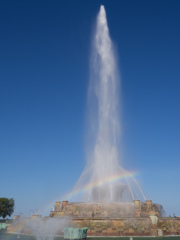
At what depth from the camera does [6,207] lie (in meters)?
74.7

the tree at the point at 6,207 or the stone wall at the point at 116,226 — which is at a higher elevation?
the tree at the point at 6,207

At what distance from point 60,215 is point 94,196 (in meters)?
13.0

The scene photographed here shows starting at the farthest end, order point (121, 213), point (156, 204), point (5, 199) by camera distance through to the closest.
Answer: point (5, 199), point (156, 204), point (121, 213)

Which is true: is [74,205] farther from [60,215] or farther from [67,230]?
[67,230]

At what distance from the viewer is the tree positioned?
240 feet

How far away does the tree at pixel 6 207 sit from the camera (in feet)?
240

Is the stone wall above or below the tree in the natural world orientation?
below

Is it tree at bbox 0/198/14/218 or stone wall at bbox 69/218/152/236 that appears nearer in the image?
stone wall at bbox 69/218/152/236

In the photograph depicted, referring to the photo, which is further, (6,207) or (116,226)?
(6,207)

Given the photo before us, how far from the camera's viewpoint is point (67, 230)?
24.1 metres

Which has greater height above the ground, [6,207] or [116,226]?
[6,207]

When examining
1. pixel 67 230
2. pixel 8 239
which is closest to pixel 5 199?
pixel 8 239

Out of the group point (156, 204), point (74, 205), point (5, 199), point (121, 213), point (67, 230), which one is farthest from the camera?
point (5, 199)

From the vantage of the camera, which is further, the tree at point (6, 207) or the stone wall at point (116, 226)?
the tree at point (6, 207)
